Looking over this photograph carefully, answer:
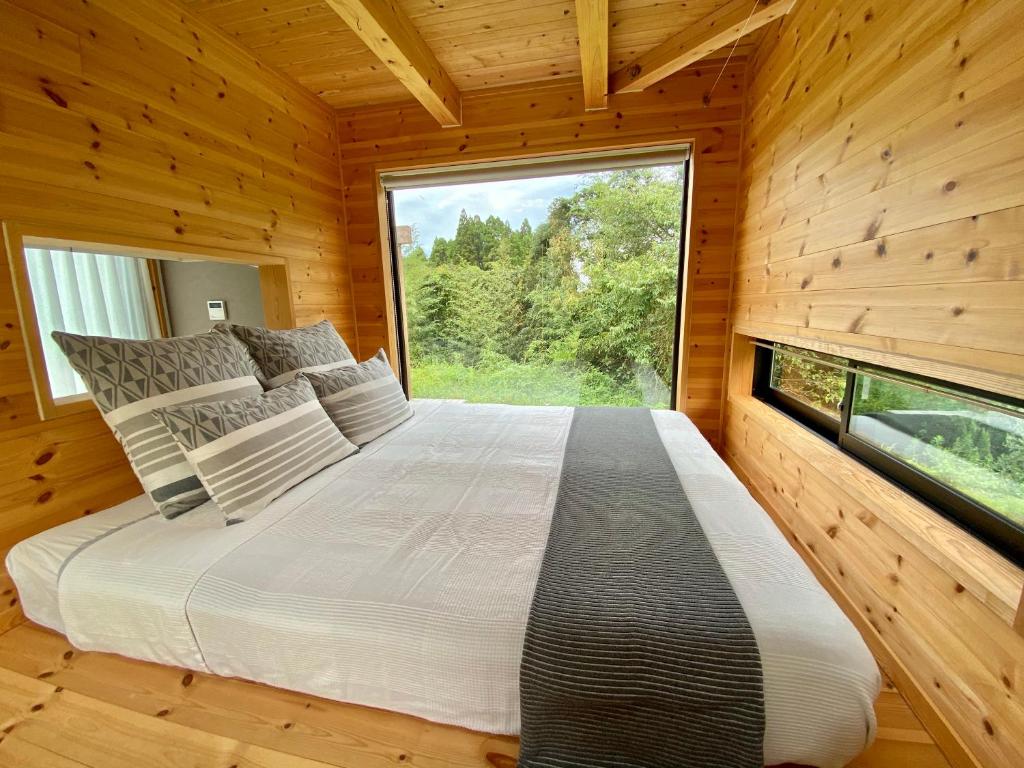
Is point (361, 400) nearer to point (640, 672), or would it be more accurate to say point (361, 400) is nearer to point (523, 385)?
point (640, 672)

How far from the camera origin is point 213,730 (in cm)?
91

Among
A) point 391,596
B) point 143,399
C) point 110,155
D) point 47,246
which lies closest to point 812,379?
point 391,596

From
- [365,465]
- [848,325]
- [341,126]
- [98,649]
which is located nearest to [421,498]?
[365,465]

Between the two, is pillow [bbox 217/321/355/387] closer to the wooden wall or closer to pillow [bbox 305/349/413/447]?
pillow [bbox 305/349/413/447]

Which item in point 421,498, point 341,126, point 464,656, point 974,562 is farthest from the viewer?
point 341,126

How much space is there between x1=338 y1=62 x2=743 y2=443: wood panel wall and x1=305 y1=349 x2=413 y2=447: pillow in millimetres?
1364

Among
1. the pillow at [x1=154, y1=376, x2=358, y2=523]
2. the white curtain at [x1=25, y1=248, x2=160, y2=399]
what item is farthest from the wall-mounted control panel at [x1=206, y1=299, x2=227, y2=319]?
the pillow at [x1=154, y1=376, x2=358, y2=523]

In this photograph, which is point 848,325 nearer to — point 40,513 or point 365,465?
point 365,465

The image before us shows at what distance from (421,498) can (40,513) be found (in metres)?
1.24

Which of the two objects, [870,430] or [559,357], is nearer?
[870,430]

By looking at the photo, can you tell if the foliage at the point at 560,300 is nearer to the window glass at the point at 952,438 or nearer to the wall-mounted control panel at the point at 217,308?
the wall-mounted control panel at the point at 217,308

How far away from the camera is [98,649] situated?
1060 mm

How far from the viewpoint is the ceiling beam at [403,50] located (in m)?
1.63

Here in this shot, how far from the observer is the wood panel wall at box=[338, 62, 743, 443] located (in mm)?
2387
